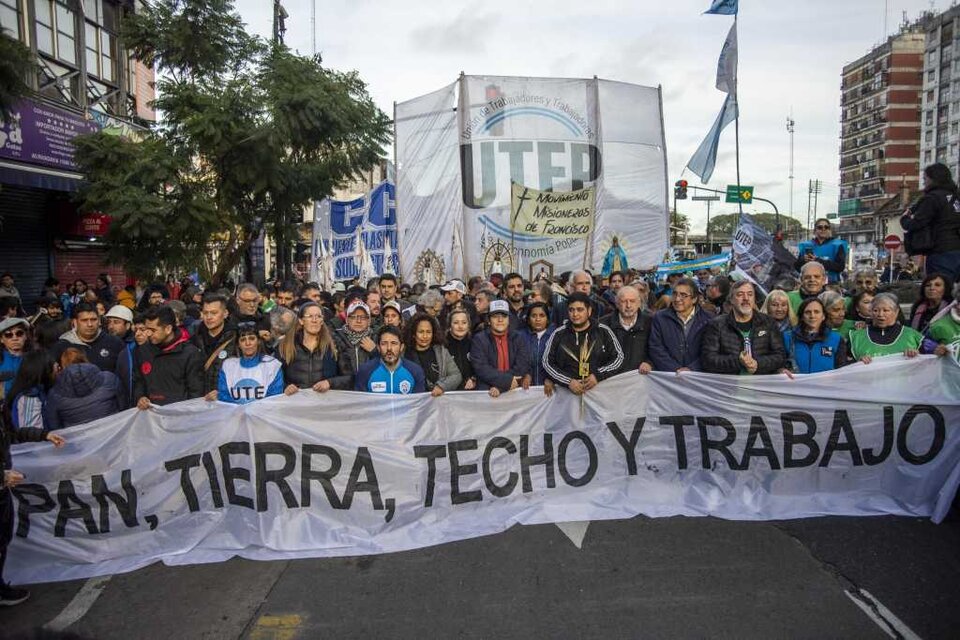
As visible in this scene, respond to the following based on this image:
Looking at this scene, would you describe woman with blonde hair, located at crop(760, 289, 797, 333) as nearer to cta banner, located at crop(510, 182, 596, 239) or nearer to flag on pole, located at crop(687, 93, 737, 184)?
cta banner, located at crop(510, 182, 596, 239)

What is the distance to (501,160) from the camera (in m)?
14.8

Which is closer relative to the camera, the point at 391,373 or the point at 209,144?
the point at 391,373

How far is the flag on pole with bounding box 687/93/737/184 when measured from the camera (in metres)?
11.5

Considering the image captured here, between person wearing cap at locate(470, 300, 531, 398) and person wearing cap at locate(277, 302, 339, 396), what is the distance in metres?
1.15

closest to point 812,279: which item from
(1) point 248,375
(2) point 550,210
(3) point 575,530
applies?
(3) point 575,530

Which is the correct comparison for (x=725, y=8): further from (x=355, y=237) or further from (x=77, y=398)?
(x=77, y=398)

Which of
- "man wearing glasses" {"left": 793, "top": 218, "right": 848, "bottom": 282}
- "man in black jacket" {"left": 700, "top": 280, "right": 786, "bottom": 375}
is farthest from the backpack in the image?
"man in black jacket" {"left": 700, "top": 280, "right": 786, "bottom": 375}

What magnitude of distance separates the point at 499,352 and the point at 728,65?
8.38m

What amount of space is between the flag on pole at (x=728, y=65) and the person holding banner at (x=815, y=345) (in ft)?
23.1

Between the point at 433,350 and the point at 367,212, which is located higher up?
the point at 367,212

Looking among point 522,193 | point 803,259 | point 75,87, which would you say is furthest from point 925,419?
Answer: point 75,87

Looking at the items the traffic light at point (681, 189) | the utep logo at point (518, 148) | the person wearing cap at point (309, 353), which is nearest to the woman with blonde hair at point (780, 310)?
the person wearing cap at point (309, 353)

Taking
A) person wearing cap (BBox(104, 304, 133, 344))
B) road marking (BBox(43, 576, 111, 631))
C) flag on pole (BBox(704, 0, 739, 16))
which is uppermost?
flag on pole (BBox(704, 0, 739, 16))

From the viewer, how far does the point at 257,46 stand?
13.9 m
